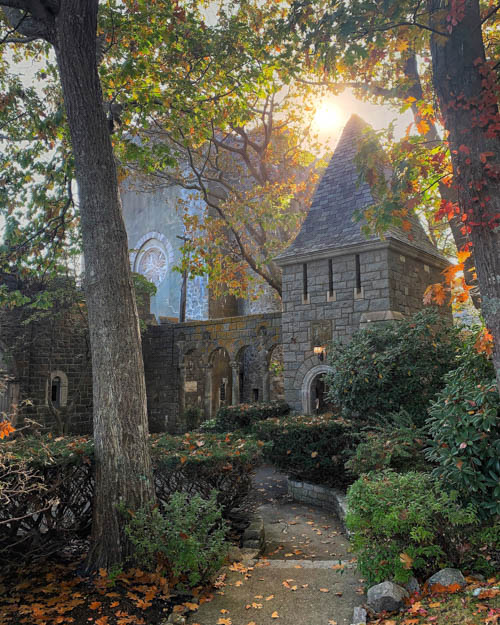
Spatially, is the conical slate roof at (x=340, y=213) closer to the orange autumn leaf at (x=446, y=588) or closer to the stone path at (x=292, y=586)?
the stone path at (x=292, y=586)

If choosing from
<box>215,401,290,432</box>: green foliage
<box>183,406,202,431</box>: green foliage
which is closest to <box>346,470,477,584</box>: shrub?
<box>215,401,290,432</box>: green foliage

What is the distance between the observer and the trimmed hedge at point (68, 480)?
366 cm

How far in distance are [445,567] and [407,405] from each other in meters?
3.87

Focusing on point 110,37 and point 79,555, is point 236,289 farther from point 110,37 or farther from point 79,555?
point 79,555

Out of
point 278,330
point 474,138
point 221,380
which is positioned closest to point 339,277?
point 278,330

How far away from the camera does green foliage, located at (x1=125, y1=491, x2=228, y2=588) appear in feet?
11.0

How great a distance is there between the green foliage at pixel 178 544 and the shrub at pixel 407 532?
3.48 ft

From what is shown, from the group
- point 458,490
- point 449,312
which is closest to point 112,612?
point 458,490

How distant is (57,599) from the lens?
128 inches

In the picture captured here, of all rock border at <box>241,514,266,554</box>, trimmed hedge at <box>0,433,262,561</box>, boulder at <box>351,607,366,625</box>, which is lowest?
rock border at <box>241,514,266,554</box>

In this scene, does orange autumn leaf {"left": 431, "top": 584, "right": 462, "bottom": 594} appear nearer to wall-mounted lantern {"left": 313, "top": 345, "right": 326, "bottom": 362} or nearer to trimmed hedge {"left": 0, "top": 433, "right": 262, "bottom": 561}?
trimmed hedge {"left": 0, "top": 433, "right": 262, "bottom": 561}

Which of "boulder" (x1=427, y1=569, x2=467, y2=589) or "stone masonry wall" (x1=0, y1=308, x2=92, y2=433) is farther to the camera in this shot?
"stone masonry wall" (x1=0, y1=308, x2=92, y2=433)

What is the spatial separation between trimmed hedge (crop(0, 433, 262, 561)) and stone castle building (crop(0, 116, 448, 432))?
5.07 meters

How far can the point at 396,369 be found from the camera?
6.91m
